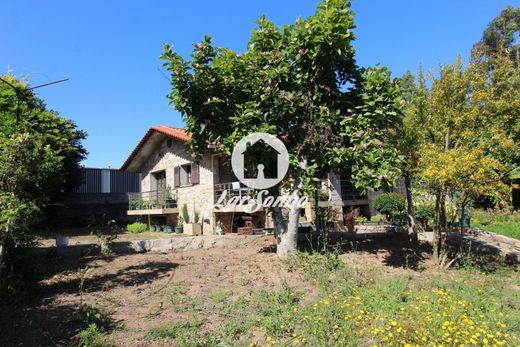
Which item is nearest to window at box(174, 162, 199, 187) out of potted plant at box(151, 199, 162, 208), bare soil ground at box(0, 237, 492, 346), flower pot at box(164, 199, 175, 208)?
flower pot at box(164, 199, 175, 208)

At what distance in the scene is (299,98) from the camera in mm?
8102

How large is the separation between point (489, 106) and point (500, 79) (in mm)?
774

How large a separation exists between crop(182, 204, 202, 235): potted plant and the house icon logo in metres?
7.33

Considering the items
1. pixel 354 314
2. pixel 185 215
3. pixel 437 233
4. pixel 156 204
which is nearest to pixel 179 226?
pixel 185 215

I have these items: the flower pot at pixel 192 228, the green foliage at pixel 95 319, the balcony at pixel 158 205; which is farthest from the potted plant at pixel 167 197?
the green foliage at pixel 95 319

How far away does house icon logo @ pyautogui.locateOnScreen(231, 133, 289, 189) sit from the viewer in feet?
26.8

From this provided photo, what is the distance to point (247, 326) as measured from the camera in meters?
4.61

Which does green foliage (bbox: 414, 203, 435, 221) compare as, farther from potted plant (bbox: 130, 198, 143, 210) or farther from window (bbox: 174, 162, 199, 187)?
potted plant (bbox: 130, 198, 143, 210)

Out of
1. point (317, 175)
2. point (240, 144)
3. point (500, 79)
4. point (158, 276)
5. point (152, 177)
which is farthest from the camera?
point (152, 177)

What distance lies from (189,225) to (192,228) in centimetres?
28

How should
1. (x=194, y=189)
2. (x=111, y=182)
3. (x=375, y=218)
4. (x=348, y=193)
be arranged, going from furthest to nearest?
1. (x=111, y=182)
2. (x=348, y=193)
3. (x=375, y=218)
4. (x=194, y=189)

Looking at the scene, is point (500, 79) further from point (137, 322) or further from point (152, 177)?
point (152, 177)

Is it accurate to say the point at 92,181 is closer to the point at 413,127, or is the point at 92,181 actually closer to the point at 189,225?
the point at 189,225

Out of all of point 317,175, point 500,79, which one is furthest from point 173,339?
point 500,79
